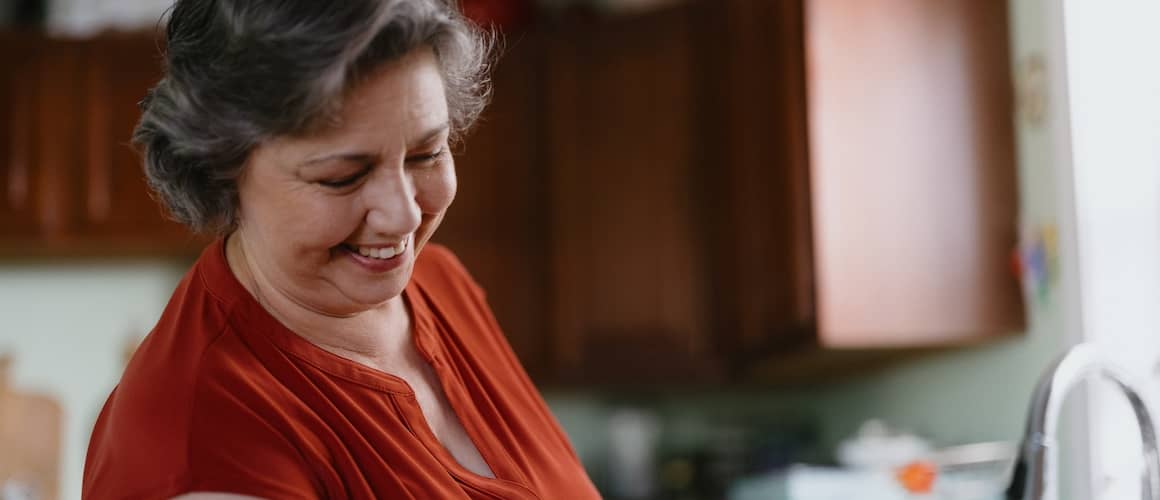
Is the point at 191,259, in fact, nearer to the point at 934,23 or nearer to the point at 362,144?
the point at 934,23

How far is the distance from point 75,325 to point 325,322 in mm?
2740

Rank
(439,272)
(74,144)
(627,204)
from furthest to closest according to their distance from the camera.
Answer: (74,144) < (627,204) < (439,272)

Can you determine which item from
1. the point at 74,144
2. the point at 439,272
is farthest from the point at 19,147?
the point at 439,272

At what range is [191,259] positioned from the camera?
355 centimetres

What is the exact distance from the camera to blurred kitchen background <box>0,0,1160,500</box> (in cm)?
203

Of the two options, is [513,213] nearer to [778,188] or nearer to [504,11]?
[504,11]

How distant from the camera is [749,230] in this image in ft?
9.00

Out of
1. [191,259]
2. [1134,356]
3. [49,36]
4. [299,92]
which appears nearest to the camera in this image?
[299,92]

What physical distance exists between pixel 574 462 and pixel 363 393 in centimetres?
27

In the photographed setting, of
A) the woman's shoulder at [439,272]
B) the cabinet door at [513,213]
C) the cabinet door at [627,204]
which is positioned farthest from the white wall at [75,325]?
the woman's shoulder at [439,272]

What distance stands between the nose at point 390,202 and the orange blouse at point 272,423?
13 centimetres

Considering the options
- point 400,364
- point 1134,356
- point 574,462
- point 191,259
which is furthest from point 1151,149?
point 191,259

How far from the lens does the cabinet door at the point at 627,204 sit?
3.03 m

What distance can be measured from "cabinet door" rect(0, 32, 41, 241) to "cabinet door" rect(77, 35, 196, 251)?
0.11 m
